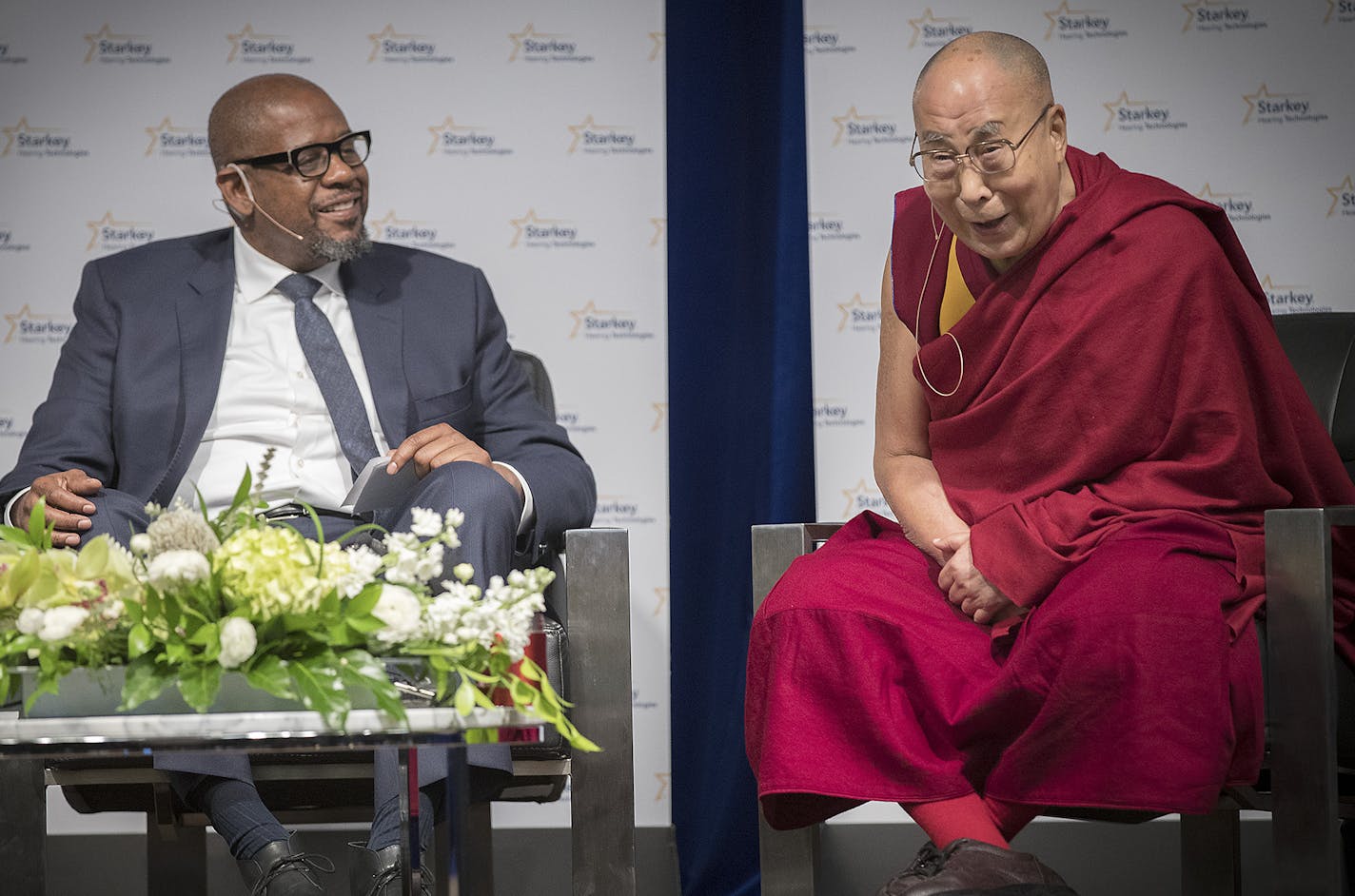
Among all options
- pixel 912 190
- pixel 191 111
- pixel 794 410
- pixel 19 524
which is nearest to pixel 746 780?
pixel 794 410

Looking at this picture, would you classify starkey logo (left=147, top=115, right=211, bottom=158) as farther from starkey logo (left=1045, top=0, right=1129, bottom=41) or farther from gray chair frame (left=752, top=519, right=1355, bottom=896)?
gray chair frame (left=752, top=519, right=1355, bottom=896)

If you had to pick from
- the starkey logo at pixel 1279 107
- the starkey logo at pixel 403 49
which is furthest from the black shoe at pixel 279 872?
the starkey logo at pixel 1279 107

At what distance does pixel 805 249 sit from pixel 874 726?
1345mm

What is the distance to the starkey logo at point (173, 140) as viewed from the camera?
3209mm

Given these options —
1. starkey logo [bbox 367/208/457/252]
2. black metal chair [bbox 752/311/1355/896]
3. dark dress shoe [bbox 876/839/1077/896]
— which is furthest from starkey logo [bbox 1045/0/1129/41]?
dark dress shoe [bbox 876/839/1077/896]

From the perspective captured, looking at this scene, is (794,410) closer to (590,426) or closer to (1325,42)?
(590,426)

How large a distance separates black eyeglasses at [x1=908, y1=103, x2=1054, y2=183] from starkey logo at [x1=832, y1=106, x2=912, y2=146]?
1.18 metres

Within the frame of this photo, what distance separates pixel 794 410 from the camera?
285 centimetres

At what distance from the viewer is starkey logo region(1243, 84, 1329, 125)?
3.18 meters

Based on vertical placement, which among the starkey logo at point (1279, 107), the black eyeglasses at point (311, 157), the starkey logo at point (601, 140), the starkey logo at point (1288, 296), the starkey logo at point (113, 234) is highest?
the starkey logo at point (1279, 107)

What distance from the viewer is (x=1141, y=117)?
3191mm

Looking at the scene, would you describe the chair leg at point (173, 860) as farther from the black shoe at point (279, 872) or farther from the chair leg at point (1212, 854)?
the chair leg at point (1212, 854)

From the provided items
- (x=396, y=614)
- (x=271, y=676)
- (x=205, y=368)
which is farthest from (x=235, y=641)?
(x=205, y=368)

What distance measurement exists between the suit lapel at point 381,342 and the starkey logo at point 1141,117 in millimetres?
1670
